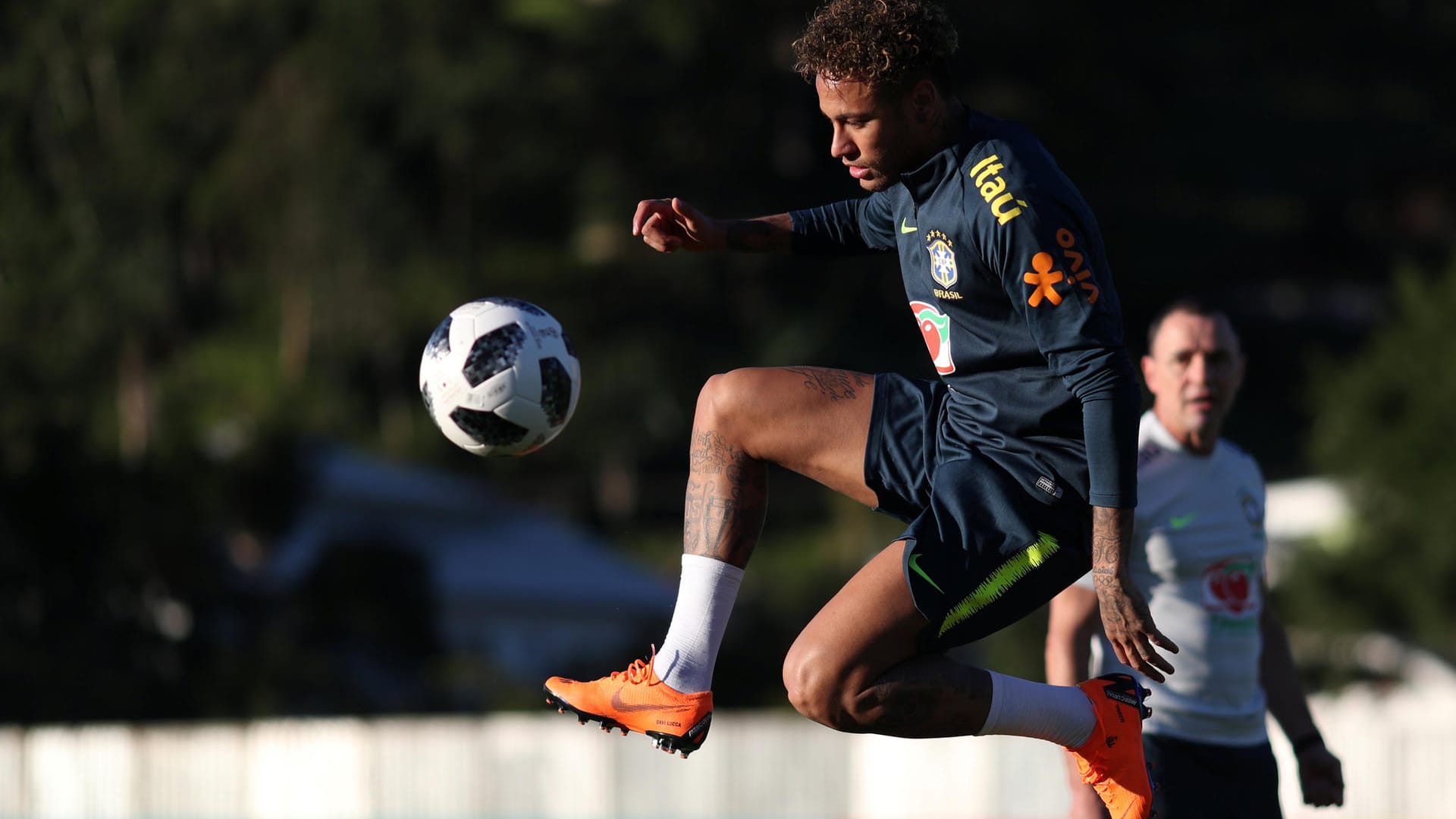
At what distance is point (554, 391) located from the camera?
18.6 feet

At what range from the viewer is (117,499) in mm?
20688

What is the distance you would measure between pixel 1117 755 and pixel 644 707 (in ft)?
4.45

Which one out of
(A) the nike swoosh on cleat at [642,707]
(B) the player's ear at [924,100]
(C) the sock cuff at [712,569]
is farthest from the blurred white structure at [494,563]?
(B) the player's ear at [924,100]

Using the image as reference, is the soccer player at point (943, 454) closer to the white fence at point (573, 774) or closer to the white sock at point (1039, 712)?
the white sock at point (1039, 712)

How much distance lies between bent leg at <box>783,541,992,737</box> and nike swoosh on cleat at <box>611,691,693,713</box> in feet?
1.08

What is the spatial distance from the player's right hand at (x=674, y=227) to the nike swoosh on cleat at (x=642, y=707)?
1.34 m

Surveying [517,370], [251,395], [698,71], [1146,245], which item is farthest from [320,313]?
[517,370]

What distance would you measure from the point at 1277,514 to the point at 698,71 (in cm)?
1427

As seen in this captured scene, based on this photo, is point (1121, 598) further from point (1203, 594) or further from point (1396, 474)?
point (1396, 474)

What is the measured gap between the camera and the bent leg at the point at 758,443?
5.14 m

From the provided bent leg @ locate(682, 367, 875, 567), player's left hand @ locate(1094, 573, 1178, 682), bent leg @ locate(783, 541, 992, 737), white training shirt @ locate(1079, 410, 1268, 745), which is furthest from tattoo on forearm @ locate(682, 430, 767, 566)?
white training shirt @ locate(1079, 410, 1268, 745)

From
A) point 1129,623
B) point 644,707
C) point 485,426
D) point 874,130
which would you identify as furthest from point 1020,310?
point 485,426

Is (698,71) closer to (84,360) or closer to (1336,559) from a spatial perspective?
(84,360)

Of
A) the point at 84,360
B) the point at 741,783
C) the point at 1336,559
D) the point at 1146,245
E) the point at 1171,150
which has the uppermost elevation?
the point at 1171,150
